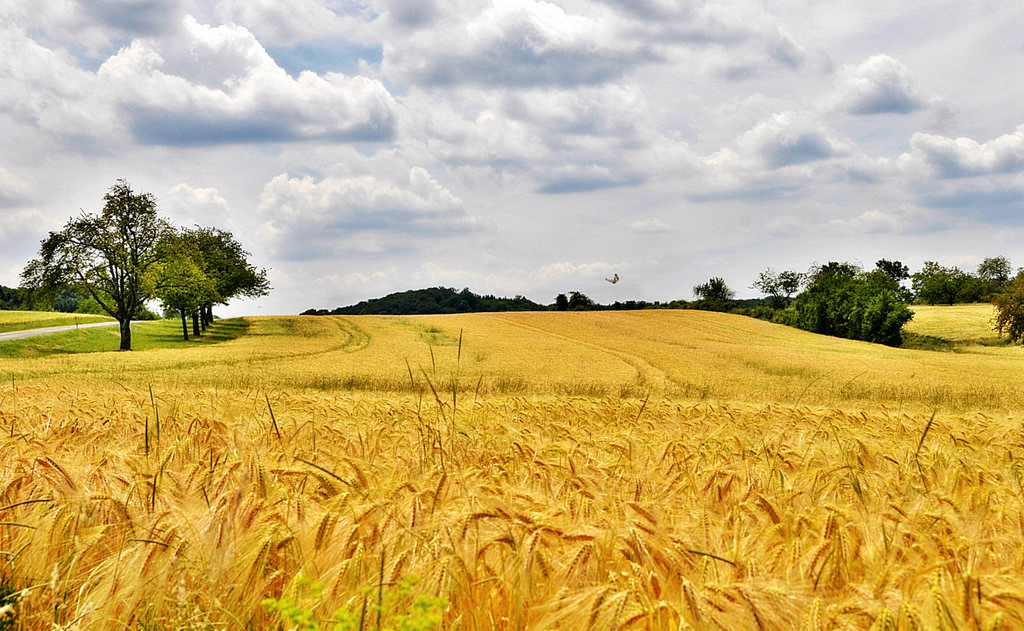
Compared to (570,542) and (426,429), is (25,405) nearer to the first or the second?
(426,429)

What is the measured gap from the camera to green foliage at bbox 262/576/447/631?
1.61 meters

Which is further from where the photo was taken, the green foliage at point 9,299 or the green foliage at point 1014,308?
the green foliage at point 9,299

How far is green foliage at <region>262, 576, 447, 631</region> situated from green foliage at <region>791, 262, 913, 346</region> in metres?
64.9

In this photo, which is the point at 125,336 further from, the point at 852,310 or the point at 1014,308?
the point at 1014,308

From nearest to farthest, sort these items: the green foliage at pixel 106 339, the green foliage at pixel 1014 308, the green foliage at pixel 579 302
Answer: the green foliage at pixel 106 339, the green foliage at pixel 1014 308, the green foliage at pixel 579 302

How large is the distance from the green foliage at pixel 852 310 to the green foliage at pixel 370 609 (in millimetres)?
64932

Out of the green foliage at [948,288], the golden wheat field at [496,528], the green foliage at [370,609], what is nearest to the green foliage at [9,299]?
the golden wheat field at [496,528]

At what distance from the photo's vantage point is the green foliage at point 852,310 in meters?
57.6

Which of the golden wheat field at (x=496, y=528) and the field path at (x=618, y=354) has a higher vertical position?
the golden wheat field at (x=496, y=528)

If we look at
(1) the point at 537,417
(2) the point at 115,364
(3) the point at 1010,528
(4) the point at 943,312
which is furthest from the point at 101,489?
(4) the point at 943,312

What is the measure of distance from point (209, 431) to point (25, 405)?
157 inches

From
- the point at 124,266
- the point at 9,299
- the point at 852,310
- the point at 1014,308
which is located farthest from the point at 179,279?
the point at 9,299

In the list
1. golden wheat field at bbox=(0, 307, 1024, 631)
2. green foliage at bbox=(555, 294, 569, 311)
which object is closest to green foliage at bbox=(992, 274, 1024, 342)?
green foliage at bbox=(555, 294, 569, 311)

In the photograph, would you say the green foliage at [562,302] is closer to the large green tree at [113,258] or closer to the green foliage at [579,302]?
the green foliage at [579,302]
